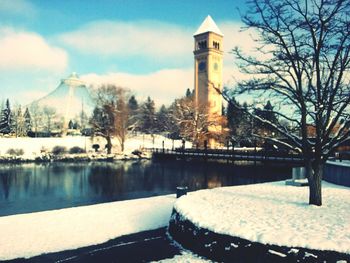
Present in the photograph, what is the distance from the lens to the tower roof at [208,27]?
87.2m

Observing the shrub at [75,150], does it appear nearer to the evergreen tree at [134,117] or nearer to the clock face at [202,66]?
the evergreen tree at [134,117]

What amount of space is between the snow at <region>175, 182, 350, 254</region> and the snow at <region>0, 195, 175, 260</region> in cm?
209

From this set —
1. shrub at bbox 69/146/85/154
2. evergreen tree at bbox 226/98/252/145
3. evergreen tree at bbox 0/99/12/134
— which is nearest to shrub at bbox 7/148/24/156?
shrub at bbox 69/146/85/154

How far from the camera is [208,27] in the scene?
87500 millimetres

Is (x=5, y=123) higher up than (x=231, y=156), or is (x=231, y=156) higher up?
(x=5, y=123)

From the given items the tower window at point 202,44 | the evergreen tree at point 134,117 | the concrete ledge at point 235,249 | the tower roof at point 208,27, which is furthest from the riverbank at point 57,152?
the concrete ledge at point 235,249

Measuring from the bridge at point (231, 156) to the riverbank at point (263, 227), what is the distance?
27373 millimetres

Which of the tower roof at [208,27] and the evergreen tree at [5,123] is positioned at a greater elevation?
the tower roof at [208,27]

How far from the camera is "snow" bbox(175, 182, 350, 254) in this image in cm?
851

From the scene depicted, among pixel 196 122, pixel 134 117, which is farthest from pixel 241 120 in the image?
pixel 134 117

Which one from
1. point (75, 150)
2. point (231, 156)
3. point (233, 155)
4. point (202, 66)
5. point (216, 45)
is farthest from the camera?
point (216, 45)

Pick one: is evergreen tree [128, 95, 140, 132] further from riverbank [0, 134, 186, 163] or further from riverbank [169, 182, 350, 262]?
riverbank [169, 182, 350, 262]

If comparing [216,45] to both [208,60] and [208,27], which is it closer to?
[208,27]

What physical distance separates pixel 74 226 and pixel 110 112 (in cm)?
4428
